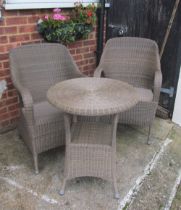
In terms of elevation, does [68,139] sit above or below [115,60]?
below

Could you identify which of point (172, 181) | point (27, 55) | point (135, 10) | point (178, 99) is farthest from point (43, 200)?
point (135, 10)

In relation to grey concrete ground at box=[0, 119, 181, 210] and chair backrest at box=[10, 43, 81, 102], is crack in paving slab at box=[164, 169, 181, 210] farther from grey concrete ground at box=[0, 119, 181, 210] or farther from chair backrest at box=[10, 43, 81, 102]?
chair backrest at box=[10, 43, 81, 102]

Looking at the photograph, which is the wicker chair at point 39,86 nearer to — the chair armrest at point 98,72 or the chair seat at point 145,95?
the chair armrest at point 98,72

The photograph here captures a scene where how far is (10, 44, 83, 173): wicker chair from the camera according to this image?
210 cm

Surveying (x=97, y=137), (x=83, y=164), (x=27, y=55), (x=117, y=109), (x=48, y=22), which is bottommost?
(x=83, y=164)

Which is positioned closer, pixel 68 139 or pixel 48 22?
pixel 68 139

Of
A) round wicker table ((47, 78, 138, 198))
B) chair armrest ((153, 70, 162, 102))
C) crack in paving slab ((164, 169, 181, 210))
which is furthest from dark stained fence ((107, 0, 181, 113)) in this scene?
round wicker table ((47, 78, 138, 198))

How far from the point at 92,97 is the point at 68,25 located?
1.31 m

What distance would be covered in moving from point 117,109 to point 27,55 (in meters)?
1.17

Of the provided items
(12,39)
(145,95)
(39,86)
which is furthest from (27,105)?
(145,95)

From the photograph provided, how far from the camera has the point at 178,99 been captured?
304cm

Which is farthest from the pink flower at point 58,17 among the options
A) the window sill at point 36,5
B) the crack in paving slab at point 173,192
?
the crack in paving slab at point 173,192

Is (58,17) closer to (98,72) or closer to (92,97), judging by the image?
(98,72)

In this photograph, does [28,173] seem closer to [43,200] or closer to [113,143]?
[43,200]
